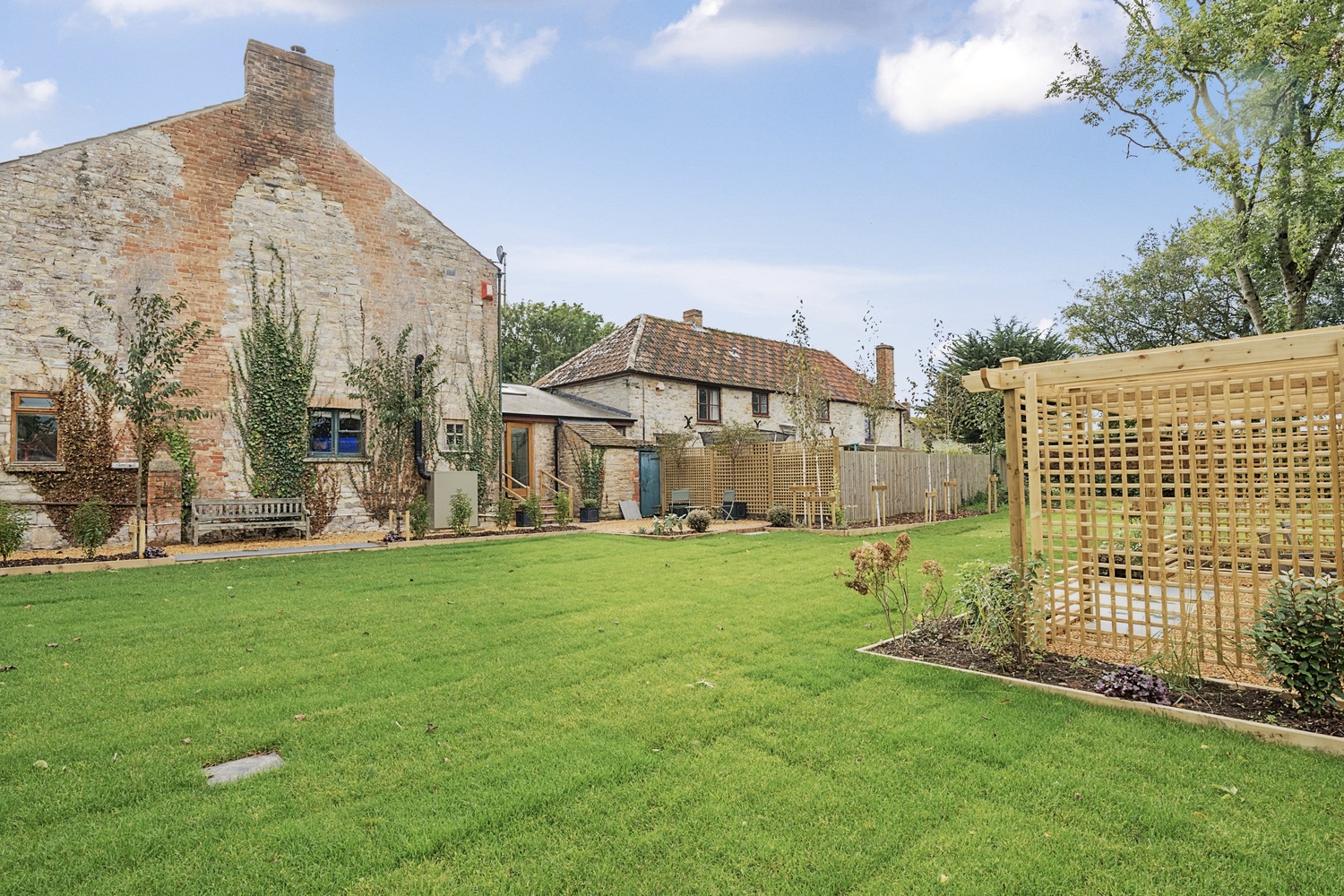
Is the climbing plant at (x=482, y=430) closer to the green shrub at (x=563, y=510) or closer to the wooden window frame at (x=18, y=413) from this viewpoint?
the green shrub at (x=563, y=510)

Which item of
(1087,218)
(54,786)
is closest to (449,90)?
(54,786)

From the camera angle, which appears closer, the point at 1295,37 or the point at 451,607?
the point at 451,607

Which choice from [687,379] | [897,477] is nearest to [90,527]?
[687,379]

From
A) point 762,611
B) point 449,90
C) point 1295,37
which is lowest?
point 762,611

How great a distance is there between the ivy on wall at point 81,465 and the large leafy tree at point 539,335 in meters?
31.3

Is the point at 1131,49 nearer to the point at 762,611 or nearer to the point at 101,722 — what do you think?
the point at 762,611

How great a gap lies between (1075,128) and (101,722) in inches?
830

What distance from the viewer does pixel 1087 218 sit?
13125 millimetres

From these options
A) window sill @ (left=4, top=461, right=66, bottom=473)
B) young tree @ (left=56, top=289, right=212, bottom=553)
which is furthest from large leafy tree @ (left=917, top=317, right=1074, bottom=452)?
window sill @ (left=4, top=461, right=66, bottom=473)

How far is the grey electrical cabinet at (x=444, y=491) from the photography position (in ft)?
51.5

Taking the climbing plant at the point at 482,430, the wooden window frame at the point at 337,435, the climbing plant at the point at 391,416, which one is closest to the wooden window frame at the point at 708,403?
the climbing plant at the point at 482,430

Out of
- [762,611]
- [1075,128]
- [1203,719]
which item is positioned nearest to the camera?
[1203,719]

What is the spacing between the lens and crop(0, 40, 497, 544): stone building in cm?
1200

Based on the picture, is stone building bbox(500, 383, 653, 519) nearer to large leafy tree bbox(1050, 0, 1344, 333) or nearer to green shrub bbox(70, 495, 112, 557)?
green shrub bbox(70, 495, 112, 557)
